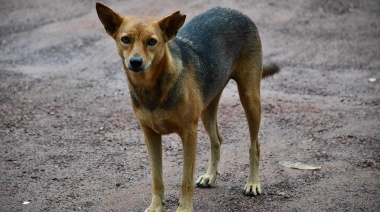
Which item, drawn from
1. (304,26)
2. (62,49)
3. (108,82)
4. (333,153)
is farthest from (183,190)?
(304,26)

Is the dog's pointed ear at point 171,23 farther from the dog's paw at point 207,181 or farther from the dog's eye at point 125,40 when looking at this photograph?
the dog's paw at point 207,181

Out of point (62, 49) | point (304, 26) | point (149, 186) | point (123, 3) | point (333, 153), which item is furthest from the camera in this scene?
point (123, 3)

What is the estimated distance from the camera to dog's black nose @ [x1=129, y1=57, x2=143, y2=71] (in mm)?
5086

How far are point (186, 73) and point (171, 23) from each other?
55 centimetres

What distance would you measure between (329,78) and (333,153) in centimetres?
346

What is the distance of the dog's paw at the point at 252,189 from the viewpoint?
21.7 ft

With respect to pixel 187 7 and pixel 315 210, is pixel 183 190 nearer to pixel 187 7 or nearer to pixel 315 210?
pixel 315 210

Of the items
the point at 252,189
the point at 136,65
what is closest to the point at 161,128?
the point at 136,65

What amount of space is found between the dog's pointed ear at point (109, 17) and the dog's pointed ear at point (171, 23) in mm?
381

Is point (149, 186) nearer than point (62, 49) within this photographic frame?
Yes

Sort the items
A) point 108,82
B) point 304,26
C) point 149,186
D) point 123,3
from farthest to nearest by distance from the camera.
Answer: point 123,3, point 304,26, point 108,82, point 149,186

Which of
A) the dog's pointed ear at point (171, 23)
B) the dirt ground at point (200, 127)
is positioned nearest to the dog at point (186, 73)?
the dog's pointed ear at point (171, 23)

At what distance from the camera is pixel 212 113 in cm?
694

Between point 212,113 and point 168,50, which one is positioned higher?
point 168,50
